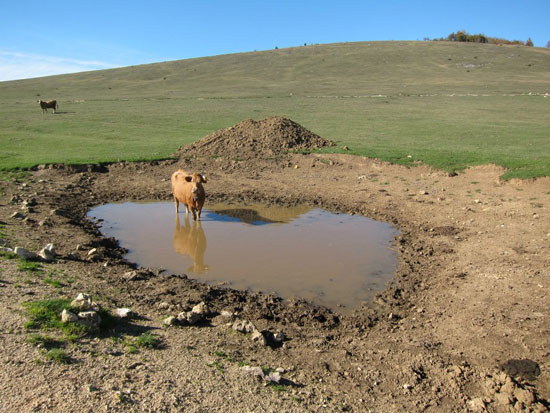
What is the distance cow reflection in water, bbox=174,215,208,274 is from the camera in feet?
35.2

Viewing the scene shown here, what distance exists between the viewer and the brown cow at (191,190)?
44.5 feet

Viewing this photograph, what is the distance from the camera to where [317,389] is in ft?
18.9

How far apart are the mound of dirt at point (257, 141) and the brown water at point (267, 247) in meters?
6.81

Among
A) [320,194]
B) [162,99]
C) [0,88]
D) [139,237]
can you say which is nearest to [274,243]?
[139,237]

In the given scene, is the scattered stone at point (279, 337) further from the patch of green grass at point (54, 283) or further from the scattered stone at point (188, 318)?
the patch of green grass at point (54, 283)

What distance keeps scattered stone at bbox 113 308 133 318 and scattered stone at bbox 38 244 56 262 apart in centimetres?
295

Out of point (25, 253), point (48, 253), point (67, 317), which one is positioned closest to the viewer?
point (67, 317)

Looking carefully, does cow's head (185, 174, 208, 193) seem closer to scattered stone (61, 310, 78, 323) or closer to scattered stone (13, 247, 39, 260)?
scattered stone (13, 247, 39, 260)

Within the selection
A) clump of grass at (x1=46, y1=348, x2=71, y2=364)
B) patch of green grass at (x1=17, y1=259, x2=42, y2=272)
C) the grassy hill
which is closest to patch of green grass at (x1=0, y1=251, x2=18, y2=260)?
patch of green grass at (x1=17, y1=259, x2=42, y2=272)

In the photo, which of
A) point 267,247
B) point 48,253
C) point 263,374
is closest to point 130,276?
point 48,253

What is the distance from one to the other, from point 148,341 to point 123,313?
0.98 metres

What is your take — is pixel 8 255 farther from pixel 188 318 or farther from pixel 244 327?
pixel 244 327

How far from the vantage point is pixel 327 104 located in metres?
49.3

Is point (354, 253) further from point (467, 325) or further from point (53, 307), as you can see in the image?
point (53, 307)
